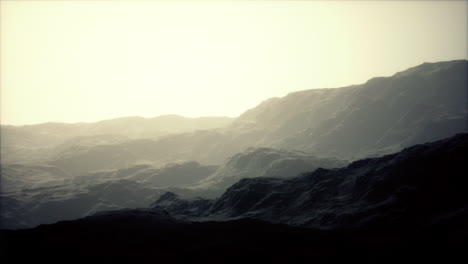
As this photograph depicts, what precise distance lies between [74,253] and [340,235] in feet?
61.8

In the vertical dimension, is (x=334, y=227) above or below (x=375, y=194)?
below

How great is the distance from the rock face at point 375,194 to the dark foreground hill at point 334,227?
144 mm

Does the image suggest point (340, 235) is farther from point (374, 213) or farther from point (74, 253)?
point (74, 253)

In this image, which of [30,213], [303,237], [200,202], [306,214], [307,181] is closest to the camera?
[303,237]

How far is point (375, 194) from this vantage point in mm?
46562

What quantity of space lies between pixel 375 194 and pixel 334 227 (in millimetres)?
10657

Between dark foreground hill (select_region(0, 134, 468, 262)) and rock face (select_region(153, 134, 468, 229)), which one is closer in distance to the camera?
dark foreground hill (select_region(0, 134, 468, 262))

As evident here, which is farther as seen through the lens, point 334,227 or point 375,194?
point 375,194

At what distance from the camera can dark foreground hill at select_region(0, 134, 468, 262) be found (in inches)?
905

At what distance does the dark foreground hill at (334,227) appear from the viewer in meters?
23.0

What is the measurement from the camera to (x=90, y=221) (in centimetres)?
2756

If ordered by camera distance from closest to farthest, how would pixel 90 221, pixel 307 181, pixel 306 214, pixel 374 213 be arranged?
pixel 90 221
pixel 374 213
pixel 306 214
pixel 307 181

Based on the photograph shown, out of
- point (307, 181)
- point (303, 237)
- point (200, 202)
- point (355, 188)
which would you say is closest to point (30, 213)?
point (200, 202)

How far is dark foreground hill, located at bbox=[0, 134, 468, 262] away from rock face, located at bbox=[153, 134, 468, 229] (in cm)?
14
